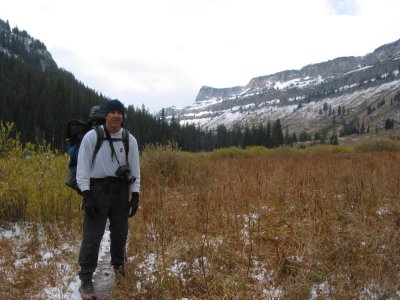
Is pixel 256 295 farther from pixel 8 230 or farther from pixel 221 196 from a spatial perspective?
pixel 8 230

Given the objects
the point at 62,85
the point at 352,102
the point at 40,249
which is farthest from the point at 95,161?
the point at 352,102

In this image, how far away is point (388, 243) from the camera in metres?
3.50

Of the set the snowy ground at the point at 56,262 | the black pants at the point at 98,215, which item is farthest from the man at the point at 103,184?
the snowy ground at the point at 56,262

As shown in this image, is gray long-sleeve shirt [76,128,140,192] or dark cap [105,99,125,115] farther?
dark cap [105,99,125,115]

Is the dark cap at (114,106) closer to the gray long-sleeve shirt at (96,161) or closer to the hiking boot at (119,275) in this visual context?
the gray long-sleeve shirt at (96,161)

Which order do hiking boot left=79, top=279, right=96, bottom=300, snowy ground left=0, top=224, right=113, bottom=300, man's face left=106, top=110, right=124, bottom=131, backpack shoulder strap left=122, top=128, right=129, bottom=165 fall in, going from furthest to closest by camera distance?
backpack shoulder strap left=122, top=128, right=129, bottom=165, man's face left=106, top=110, right=124, bottom=131, snowy ground left=0, top=224, right=113, bottom=300, hiking boot left=79, top=279, right=96, bottom=300

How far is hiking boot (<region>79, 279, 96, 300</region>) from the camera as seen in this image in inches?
132

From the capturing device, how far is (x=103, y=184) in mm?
3555

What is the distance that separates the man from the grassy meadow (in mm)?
394

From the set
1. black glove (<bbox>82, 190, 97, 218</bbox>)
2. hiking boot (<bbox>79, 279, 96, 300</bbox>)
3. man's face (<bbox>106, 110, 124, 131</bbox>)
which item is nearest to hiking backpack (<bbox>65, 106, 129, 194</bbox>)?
man's face (<bbox>106, 110, 124, 131</bbox>)

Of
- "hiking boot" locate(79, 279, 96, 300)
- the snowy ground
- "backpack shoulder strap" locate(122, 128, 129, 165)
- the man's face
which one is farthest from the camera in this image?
"backpack shoulder strap" locate(122, 128, 129, 165)

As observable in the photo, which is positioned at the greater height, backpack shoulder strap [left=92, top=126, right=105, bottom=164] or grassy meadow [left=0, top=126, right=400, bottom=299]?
backpack shoulder strap [left=92, top=126, right=105, bottom=164]

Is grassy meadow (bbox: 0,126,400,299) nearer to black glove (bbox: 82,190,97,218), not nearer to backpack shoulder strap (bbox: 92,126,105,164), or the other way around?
black glove (bbox: 82,190,97,218)

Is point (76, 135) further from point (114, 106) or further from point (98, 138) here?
point (114, 106)
